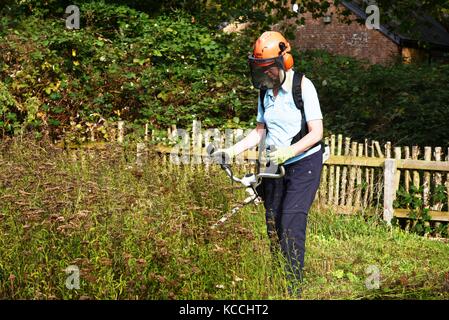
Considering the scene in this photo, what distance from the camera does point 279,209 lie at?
18.7ft

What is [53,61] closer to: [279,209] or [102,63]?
[102,63]

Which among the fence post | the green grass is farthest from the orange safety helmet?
the fence post

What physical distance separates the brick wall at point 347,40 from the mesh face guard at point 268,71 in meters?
20.5

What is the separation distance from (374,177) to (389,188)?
330 millimetres

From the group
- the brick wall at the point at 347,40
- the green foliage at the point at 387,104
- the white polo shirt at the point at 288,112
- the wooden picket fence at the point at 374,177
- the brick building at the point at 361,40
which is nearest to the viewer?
the white polo shirt at the point at 288,112

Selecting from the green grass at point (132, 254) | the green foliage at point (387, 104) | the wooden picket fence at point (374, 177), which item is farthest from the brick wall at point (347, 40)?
the green grass at point (132, 254)

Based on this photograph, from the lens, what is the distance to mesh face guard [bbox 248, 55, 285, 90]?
5.53 meters

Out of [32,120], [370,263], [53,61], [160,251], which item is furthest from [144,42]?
[160,251]

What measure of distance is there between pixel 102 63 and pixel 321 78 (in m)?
3.57

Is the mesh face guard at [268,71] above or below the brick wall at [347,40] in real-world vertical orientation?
below

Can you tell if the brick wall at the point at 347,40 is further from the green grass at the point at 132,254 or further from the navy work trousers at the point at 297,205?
the green grass at the point at 132,254

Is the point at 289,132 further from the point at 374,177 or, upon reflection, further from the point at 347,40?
the point at 347,40

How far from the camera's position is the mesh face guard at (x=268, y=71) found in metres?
5.53

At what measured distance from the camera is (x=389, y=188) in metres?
9.43
